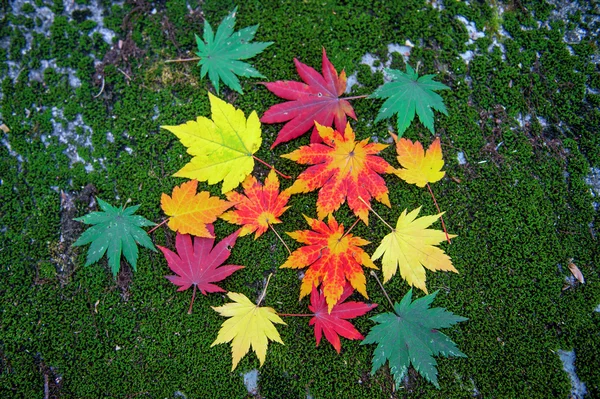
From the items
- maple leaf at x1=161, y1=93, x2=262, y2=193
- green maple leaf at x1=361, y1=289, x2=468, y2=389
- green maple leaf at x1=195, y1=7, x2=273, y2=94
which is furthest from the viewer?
green maple leaf at x1=195, y1=7, x2=273, y2=94

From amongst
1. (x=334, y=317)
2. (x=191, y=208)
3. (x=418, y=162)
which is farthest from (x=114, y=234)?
(x=418, y=162)

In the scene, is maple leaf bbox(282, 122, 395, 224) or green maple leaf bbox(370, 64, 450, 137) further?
green maple leaf bbox(370, 64, 450, 137)

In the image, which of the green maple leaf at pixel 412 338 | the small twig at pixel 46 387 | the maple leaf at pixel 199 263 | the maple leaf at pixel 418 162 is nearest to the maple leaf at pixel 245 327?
the maple leaf at pixel 199 263

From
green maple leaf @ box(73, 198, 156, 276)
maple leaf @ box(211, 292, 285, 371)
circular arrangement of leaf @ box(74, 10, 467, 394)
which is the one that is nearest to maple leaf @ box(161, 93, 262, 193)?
circular arrangement of leaf @ box(74, 10, 467, 394)

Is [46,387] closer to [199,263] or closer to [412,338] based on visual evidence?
[199,263]

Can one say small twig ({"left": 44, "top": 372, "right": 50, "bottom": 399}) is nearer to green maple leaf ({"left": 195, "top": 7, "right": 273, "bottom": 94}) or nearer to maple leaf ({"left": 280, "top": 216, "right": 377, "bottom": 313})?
maple leaf ({"left": 280, "top": 216, "right": 377, "bottom": 313})

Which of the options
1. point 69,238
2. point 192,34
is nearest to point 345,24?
point 192,34
